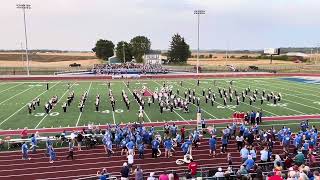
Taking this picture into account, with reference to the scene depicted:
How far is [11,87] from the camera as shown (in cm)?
4272

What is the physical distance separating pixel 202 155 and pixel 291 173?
7478 millimetres

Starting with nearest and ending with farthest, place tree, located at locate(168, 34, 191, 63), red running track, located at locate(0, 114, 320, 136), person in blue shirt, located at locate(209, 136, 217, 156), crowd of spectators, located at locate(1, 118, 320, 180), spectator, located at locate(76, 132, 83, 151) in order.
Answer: crowd of spectators, located at locate(1, 118, 320, 180) → person in blue shirt, located at locate(209, 136, 217, 156) → spectator, located at locate(76, 132, 83, 151) → red running track, located at locate(0, 114, 320, 136) → tree, located at locate(168, 34, 191, 63)

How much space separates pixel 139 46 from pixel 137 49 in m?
1.30

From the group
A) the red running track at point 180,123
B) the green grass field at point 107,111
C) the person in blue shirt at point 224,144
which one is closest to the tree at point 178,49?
the green grass field at point 107,111

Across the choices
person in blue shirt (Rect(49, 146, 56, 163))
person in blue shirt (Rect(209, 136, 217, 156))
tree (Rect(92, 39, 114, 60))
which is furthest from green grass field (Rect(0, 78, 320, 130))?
tree (Rect(92, 39, 114, 60))

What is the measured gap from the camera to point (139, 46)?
105188 mm

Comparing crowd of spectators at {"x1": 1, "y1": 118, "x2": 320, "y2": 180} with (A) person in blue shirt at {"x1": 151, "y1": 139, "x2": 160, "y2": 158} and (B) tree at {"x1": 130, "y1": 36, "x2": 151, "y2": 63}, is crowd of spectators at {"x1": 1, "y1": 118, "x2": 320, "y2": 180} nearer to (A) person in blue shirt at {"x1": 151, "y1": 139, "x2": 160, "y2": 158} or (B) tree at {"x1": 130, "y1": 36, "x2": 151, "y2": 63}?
(A) person in blue shirt at {"x1": 151, "y1": 139, "x2": 160, "y2": 158}

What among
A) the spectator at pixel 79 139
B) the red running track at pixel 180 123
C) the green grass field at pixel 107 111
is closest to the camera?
the spectator at pixel 79 139

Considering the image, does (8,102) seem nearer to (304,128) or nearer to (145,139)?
(145,139)

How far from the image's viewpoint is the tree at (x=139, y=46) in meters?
103

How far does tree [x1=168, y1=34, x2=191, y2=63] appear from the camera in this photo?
95.0 meters

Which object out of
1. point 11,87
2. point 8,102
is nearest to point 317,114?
point 8,102

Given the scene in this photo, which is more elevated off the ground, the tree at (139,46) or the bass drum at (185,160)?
the tree at (139,46)

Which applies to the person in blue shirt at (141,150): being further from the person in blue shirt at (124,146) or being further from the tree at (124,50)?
the tree at (124,50)
